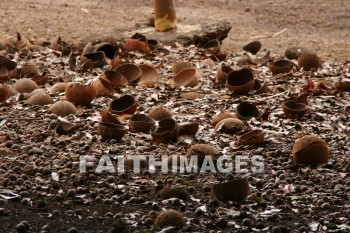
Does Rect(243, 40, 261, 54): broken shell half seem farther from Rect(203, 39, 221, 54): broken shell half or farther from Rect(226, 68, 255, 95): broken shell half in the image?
Rect(226, 68, 255, 95): broken shell half

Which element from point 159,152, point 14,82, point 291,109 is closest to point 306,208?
point 159,152

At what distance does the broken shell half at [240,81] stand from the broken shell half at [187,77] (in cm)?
31

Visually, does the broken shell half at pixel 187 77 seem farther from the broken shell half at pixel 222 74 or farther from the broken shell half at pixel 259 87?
the broken shell half at pixel 259 87

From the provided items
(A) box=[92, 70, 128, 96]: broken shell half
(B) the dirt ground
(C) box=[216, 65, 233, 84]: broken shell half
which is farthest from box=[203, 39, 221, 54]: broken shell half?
(A) box=[92, 70, 128, 96]: broken shell half

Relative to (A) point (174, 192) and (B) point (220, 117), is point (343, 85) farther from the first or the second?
(A) point (174, 192)

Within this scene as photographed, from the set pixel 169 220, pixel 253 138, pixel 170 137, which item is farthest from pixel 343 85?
pixel 169 220

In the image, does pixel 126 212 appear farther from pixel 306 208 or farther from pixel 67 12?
pixel 67 12

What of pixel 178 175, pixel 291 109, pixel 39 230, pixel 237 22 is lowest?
pixel 39 230

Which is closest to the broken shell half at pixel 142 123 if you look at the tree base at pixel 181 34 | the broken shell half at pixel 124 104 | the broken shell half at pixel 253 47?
the broken shell half at pixel 124 104

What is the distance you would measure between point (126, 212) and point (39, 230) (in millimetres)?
452

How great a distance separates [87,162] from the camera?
4863 mm

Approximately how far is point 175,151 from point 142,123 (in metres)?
0.39

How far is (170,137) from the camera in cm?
520

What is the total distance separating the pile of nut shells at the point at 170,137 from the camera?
423 centimetres
